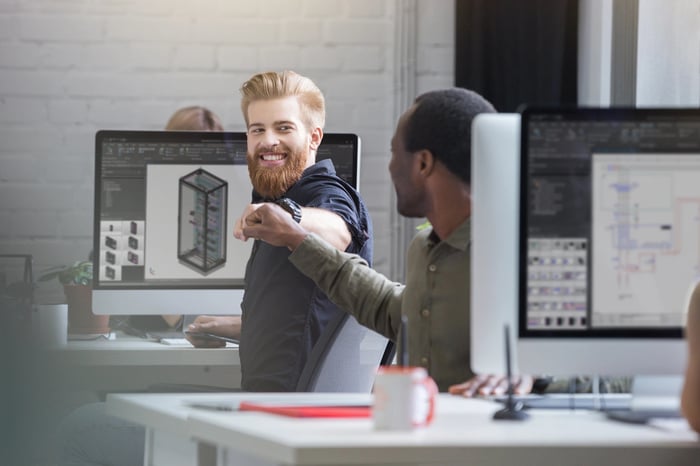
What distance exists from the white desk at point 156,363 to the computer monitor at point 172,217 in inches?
3.9

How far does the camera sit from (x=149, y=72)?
3748 millimetres

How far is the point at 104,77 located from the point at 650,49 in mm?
1720

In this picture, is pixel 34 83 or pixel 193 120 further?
pixel 34 83

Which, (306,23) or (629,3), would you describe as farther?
(306,23)

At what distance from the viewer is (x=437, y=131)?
5.08ft

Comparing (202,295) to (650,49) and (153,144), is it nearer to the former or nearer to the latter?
(153,144)

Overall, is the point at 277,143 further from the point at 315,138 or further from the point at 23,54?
the point at 23,54

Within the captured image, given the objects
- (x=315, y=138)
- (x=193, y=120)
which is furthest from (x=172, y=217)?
(x=193, y=120)

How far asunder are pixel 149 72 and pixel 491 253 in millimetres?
2609

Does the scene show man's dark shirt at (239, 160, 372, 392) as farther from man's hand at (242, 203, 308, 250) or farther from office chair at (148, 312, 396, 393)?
man's hand at (242, 203, 308, 250)

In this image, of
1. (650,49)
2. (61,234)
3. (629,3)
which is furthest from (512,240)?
(61,234)

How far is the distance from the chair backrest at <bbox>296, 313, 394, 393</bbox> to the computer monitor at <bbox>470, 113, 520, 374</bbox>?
52 cm

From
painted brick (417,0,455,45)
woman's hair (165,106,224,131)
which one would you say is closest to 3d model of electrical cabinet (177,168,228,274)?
woman's hair (165,106,224,131)

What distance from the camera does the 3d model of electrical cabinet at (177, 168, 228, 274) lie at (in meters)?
2.64
